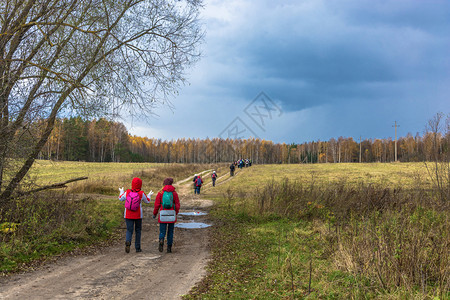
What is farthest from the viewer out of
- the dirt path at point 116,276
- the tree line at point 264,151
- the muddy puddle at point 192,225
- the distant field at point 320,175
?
the tree line at point 264,151

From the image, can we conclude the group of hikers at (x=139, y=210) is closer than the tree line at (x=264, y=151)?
Yes

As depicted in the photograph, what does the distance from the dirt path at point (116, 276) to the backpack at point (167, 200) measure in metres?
1.28

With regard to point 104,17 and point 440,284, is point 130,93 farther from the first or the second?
point 440,284

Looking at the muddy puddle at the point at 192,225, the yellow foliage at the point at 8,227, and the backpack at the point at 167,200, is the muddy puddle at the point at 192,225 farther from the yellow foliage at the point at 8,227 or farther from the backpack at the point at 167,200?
the yellow foliage at the point at 8,227

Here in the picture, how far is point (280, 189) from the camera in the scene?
599 inches

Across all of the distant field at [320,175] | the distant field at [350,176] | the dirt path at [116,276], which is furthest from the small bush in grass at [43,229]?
the distant field at [350,176]

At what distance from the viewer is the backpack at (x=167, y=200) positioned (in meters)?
8.35

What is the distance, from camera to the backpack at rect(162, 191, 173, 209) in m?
8.35

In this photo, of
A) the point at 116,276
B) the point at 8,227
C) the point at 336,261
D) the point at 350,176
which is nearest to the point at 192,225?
the point at 8,227

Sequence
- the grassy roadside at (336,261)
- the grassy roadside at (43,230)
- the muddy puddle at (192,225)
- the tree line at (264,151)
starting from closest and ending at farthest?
the grassy roadside at (336,261) < the grassy roadside at (43,230) < the muddy puddle at (192,225) < the tree line at (264,151)

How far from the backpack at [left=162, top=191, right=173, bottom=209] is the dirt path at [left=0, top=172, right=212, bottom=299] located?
1277mm

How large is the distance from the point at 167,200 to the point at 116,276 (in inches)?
103

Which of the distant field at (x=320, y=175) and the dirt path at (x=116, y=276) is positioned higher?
the distant field at (x=320, y=175)

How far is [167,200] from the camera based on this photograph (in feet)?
27.6
